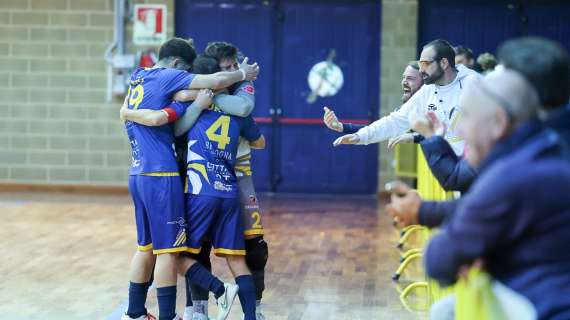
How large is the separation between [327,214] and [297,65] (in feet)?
8.23

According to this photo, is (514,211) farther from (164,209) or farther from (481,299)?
Result: (164,209)

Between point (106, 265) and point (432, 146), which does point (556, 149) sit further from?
point (106, 265)

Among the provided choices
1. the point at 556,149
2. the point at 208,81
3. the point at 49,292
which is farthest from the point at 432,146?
the point at 49,292

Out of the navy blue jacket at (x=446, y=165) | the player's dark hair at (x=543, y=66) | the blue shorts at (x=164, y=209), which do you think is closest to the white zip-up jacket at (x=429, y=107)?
the blue shorts at (x=164, y=209)

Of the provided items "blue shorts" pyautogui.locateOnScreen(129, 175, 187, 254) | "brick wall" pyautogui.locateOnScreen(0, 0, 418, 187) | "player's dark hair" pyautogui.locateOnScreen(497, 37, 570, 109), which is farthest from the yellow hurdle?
"brick wall" pyautogui.locateOnScreen(0, 0, 418, 187)

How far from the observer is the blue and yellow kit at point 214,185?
16.0 ft

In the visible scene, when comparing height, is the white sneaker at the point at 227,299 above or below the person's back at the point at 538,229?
below

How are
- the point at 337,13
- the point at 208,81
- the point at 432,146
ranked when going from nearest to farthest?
the point at 432,146
the point at 208,81
the point at 337,13

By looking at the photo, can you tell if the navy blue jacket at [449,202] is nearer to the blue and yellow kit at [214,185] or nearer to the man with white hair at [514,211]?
the man with white hair at [514,211]

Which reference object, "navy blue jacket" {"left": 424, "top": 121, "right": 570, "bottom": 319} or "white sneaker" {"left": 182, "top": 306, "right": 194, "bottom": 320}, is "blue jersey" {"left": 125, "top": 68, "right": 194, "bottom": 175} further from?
"navy blue jacket" {"left": 424, "top": 121, "right": 570, "bottom": 319}

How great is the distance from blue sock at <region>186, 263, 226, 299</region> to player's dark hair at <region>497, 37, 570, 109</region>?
276cm

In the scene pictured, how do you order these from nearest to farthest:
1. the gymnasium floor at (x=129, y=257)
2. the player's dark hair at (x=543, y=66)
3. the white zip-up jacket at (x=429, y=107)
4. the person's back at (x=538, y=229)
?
the person's back at (x=538, y=229) < the player's dark hair at (x=543, y=66) < the white zip-up jacket at (x=429, y=107) < the gymnasium floor at (x=129, y=257)

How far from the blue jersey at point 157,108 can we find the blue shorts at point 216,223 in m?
0.22

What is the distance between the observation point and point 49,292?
20.0 feet
